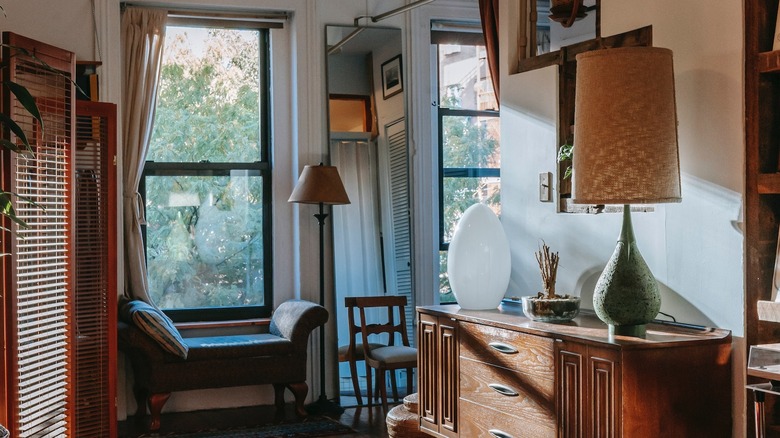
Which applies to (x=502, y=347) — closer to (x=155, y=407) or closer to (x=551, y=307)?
(x=551, y=307)

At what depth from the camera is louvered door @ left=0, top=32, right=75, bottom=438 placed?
401cm

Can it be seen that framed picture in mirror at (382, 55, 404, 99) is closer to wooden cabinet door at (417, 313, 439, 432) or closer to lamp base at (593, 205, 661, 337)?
wooden cabinet door at (417, 313, 439, 432)

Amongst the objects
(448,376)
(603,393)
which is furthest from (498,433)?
(603,393)

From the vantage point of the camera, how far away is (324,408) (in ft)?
20.3

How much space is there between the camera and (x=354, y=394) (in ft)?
21.7

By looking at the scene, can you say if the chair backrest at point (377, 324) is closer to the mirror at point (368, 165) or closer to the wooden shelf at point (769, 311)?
the mirror at point (368, 165)

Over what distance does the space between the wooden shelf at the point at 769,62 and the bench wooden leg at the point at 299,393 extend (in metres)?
4.10

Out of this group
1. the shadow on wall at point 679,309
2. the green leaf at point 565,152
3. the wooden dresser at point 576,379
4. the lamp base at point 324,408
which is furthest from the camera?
the lamp base at point 324,408

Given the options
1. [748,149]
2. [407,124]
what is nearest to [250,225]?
[407,124]

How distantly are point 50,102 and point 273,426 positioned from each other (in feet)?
8.16

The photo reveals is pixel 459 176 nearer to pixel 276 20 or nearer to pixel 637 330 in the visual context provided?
pixel 276 20

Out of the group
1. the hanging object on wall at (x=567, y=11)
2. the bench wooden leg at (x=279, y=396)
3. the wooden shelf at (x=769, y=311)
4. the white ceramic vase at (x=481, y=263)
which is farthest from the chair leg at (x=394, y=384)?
the wooden shelf at (x=769, y=311)

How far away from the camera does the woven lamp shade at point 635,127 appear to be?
3.07 m

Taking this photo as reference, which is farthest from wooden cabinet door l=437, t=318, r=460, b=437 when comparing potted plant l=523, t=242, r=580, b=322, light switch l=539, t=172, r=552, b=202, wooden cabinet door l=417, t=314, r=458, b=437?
light switch l=539, t=172, r=552, b=202
